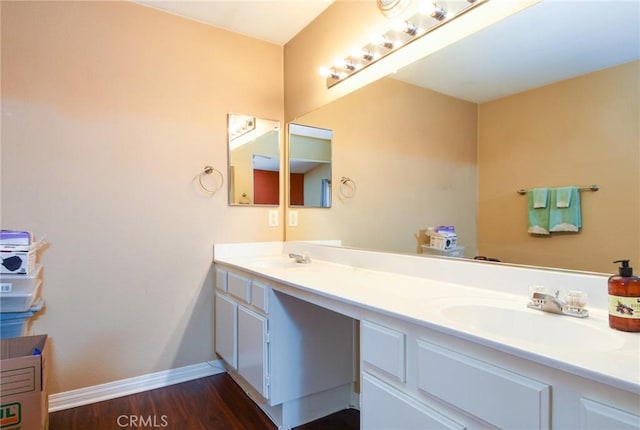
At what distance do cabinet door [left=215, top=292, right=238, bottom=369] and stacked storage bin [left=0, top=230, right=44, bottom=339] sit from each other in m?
0.96

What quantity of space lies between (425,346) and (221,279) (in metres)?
1.62

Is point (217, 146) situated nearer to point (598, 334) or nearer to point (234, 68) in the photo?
point (234, 68)

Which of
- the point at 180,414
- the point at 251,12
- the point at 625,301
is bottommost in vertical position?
the point at 180,414

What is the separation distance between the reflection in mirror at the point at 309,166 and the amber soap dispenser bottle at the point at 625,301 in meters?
1.59

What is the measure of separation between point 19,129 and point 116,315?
1160 mm

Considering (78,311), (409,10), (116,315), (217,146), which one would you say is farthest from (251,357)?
(409,10)

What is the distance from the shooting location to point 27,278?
1568 millimetres

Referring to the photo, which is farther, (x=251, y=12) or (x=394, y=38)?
(x=251, y=12)

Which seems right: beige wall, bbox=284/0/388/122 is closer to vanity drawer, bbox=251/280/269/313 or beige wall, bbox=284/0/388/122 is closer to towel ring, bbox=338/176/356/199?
towel ring, bbox=338/176/356/199

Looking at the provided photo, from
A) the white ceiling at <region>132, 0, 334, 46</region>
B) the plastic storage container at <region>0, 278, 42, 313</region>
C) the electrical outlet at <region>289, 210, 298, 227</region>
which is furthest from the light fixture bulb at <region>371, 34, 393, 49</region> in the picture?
the plastic storage container at <region>0, 278, 42, 313</region>

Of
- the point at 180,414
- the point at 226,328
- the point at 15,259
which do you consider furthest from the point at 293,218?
the point at 15,259

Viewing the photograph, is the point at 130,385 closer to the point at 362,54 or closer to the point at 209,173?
the point at 209,173

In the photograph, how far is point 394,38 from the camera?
1.67 m

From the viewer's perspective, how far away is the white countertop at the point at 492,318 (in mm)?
641
